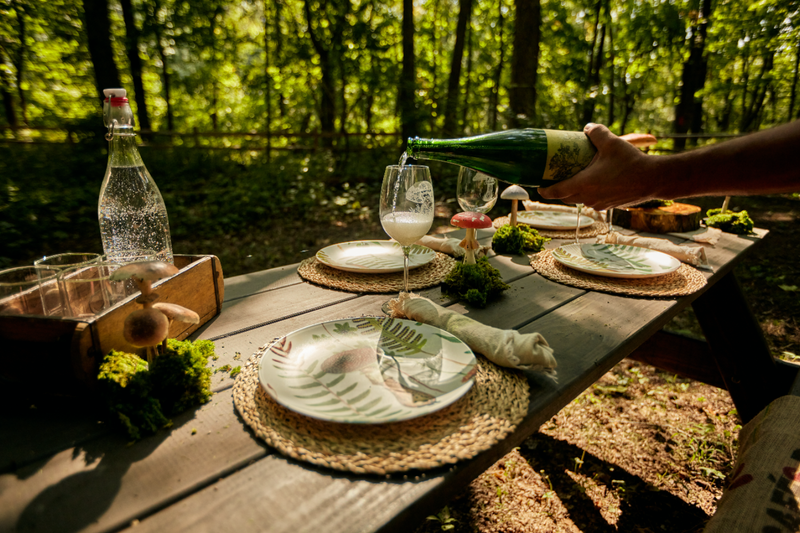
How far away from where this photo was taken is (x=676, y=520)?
187 centimetres

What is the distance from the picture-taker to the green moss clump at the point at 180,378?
786mm

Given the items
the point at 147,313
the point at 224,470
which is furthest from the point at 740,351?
the point at 147,313

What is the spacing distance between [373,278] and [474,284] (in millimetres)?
364

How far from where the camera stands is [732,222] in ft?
7.79

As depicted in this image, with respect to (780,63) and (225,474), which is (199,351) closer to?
(225,474)

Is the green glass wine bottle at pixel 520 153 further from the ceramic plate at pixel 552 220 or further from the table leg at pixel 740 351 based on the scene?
the table leg at pixel 740 351

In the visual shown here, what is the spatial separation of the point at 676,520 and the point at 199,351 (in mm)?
2121

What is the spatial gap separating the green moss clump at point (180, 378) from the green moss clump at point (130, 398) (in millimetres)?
21

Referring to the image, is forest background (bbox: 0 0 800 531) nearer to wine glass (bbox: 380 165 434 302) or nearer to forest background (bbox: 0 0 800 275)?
forest background (bbox: 0 0 800 275)

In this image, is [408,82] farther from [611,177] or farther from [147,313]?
[147,313]

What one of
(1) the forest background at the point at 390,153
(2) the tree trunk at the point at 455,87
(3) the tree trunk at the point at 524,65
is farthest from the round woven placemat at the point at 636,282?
(2) the tree trunk at the point at 455,87

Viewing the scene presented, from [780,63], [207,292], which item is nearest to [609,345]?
[207,292]

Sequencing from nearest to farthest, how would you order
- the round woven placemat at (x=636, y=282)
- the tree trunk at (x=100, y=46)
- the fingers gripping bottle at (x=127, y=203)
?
the fingers gripping bottle at (x=127, y=203)
the round woven placemat at (x=636, y=282)
the tree trunk at (x=100, y=46)

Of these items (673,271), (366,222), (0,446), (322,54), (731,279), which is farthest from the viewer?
(322,54)
